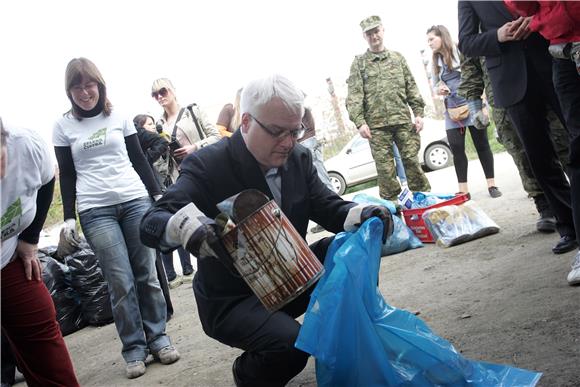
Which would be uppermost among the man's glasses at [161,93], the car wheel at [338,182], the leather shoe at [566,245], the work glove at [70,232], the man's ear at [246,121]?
the man's glasses at [161,93]

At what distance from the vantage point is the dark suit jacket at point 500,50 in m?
3.47

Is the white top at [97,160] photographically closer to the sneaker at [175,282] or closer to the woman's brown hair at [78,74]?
the woman's brown hair at [78,74]

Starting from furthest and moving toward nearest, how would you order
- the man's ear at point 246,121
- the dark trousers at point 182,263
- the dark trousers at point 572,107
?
the dark trousers at point 182,263, the dark trousers at point 572,107, the man's ear at point 246,121

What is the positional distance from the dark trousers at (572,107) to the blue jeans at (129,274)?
2.43 meters

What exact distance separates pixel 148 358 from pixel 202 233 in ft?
A: 7.46

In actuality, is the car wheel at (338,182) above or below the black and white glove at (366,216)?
below

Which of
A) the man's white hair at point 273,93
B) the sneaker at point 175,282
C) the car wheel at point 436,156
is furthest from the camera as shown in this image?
the car wheel at point 436,156

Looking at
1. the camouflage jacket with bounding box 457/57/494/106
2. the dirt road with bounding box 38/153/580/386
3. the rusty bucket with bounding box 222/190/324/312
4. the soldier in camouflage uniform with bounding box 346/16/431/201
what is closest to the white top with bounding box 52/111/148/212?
the dirt road with bounding box 38/153/580/386

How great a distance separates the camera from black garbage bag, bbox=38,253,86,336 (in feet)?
18.2

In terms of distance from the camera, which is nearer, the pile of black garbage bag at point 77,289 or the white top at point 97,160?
the white top at point 97,160

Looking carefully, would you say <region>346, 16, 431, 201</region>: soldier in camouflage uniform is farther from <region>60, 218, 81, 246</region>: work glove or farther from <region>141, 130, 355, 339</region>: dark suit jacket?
<region>141, 130, 355, 339</region>: dark suit jacket

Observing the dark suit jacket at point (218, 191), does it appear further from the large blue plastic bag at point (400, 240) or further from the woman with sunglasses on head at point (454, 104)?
the woman with sunglasses on head at point (454, 104)


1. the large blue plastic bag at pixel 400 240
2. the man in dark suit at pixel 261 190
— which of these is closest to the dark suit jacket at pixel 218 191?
the man in dark suit at pixel 261 190

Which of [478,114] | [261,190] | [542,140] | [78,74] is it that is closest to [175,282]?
[78,74]
